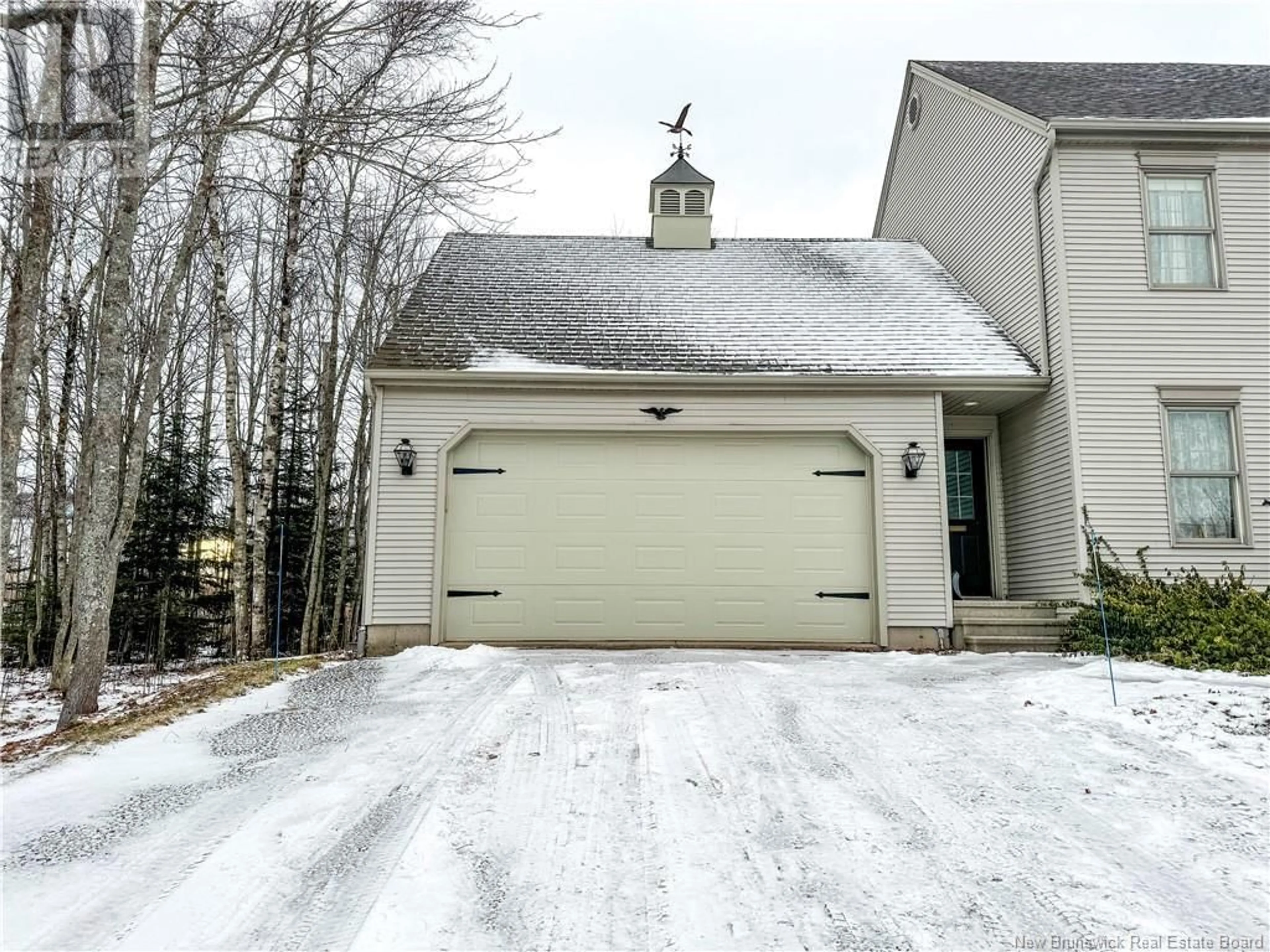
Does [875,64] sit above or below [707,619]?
above

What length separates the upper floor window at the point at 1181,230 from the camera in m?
8.01

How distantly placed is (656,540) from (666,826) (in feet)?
16.5

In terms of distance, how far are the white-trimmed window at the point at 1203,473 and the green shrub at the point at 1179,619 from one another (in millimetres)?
463

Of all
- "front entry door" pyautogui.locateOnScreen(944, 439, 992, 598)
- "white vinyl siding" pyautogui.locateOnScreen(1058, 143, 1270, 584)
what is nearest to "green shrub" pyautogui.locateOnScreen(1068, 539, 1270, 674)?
"white vinyl siding" pyautogui.locateOnScreen(1058, 143, 1270, 584)

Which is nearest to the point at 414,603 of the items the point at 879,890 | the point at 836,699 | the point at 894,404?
the point at 836,699

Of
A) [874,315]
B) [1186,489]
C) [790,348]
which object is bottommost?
[1186,489]

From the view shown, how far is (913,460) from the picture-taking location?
25.9 feet

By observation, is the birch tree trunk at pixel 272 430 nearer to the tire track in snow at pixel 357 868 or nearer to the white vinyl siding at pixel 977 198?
the tire track in snow at pixel 357 868

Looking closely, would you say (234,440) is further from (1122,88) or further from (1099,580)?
(1122,88)

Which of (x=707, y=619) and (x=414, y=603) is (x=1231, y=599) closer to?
(x=707, y=619)

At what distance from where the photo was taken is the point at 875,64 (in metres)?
15.9

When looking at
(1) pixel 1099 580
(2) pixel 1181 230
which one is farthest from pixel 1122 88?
(1) pixel 1099 580

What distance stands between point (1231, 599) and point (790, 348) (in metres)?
4.61

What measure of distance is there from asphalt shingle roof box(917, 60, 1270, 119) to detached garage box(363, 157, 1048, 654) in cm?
291
